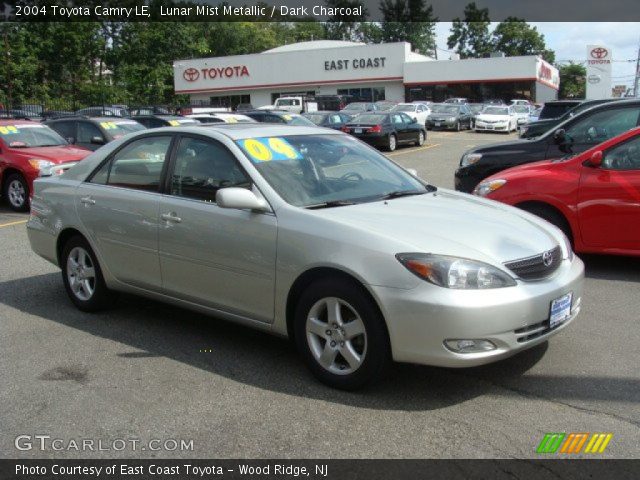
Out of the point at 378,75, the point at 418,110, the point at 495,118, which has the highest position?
the point at 378,75

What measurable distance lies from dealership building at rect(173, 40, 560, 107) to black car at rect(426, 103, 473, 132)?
16285 mm

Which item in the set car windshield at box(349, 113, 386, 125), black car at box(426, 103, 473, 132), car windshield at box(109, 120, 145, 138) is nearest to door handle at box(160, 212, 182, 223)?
car windshield at box(109, 120, 145, 138)

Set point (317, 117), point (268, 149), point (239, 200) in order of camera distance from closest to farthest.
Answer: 1. point (239, 200)
2. point (268, 149)
3. point (317, 117)

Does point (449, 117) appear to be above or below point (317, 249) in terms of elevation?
above

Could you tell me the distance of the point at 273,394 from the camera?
167 inches

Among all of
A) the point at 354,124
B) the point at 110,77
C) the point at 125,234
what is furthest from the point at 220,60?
the point at 125,234

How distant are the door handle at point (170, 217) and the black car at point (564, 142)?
589 centimetres

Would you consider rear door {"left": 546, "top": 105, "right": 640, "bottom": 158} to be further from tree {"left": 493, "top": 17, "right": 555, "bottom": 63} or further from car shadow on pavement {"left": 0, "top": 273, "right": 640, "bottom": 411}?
tree {"left": 493, "top": 17, "right": 555, "bottom": 63}

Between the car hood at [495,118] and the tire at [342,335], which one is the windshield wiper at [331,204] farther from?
the car hood at [495,118]

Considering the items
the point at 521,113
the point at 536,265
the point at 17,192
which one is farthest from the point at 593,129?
the point at 521,113

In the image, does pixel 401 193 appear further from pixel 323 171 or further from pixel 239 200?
pixel 239 200

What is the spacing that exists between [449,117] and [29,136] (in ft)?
88.6
